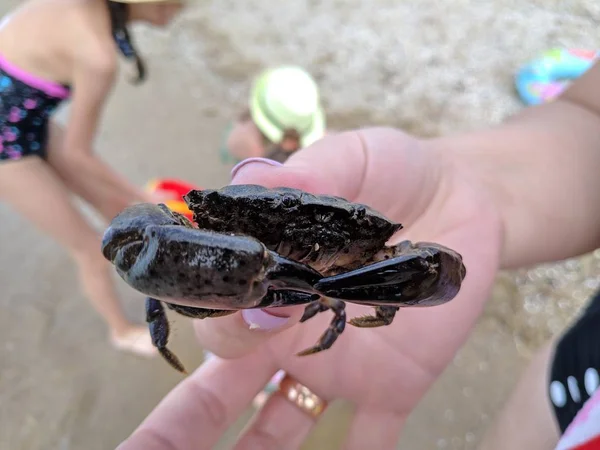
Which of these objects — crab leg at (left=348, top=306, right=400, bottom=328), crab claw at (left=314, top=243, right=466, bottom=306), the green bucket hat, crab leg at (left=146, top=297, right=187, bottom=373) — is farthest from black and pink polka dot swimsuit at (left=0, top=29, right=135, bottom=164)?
crab claw at (left=314, top=243, right=466, bottom=306)

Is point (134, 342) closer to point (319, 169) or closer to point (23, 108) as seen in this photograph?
point (23, 108)

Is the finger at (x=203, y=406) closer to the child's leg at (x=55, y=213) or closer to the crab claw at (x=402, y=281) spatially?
the crab claw at (x=402, y=281)

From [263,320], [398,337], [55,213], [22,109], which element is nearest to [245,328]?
[263,320]

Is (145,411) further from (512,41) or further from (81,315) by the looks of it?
(512,41)

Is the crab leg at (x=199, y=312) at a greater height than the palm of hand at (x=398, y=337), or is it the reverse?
the crab leg at (x=199, y=312)

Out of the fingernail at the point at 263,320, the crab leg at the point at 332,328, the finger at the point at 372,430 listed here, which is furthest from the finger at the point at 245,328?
the finger at the point at 372,430

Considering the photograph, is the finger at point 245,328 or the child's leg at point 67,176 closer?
the finger at point 245,328
